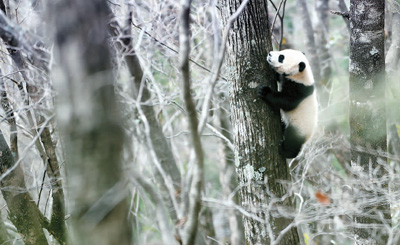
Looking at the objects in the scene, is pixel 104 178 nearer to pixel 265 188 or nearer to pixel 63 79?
pixel 63 79

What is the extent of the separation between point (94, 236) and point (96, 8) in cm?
87

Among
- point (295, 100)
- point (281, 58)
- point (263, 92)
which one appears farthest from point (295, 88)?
point (263, 92)

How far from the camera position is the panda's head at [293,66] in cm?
359

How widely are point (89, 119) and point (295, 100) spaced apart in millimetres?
2803

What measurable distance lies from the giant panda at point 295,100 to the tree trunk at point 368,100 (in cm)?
58

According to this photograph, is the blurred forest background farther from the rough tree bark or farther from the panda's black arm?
the panda's black arm

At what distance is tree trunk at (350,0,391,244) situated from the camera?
13.8ft

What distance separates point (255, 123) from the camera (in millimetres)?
3178

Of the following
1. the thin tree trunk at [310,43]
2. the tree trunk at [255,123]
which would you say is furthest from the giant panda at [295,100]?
the thin tree trunk at [310,43]

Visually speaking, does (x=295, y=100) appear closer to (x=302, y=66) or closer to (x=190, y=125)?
(x=302, y=66)

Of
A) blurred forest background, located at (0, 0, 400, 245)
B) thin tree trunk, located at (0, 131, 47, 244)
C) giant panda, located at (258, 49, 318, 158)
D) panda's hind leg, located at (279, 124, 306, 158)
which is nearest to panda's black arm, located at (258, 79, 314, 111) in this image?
giant panda, located at (258, 49, 318, 158)

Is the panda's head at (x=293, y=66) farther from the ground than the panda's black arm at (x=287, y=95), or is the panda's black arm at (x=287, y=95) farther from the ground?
the panda's head at (x=293, y=66)

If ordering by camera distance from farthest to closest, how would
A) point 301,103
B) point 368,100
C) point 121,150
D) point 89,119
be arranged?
point 368,100 → point 301,103 → point 121,150 → point 89,119

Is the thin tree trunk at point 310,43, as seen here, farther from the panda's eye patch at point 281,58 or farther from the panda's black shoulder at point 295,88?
the panda's eye patch at point 281,58
